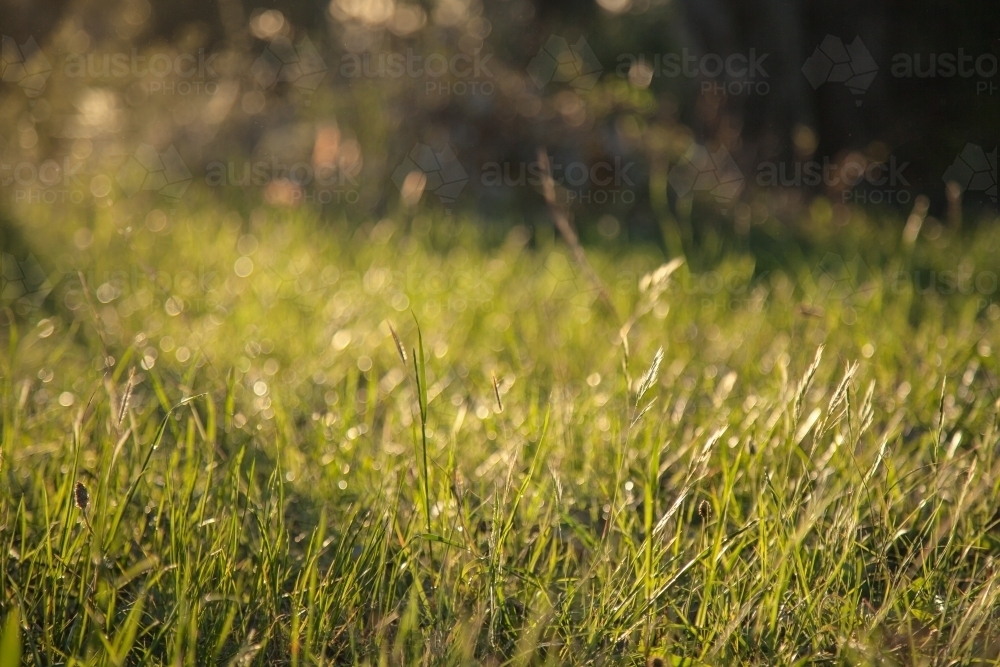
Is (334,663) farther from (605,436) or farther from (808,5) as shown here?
(808,5)

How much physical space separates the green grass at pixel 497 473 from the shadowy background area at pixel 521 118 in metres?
1.82

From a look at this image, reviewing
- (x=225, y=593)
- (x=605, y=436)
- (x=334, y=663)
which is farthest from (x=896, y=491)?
(x=225, y=593)

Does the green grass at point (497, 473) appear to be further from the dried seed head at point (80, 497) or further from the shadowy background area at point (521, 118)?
the shadowy background area at point (521, 118)

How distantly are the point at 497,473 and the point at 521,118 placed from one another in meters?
4.47

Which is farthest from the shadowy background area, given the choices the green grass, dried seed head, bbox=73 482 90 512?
dried seed head, bbox=73 482 90 512

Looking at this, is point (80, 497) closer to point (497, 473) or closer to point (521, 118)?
point (497, 473)

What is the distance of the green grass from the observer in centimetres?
105

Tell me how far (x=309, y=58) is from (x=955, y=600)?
6.51 m

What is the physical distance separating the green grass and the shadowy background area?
1819 millimetres

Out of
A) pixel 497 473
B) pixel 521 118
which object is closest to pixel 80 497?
pixel 497 473

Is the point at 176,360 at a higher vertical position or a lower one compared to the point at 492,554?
lower

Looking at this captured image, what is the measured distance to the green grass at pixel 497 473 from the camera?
1.05 metres

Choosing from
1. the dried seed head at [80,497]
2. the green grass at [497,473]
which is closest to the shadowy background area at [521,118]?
the green grass at [497,473]

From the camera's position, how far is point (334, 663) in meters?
1.08
